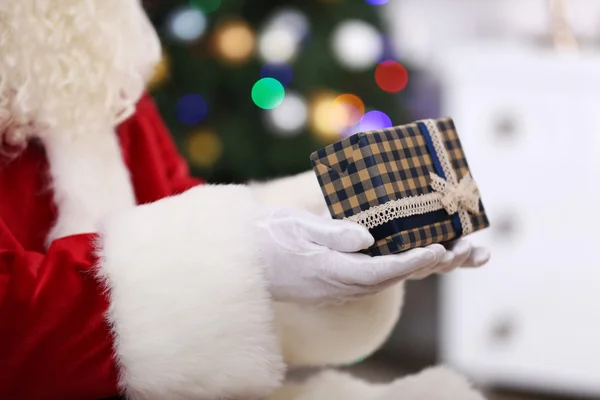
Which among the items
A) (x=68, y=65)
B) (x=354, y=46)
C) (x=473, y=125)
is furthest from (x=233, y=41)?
(x=68, y=65)

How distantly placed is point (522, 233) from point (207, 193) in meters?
1.23

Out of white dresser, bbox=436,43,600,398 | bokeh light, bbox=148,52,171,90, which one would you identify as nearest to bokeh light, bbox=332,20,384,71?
white dresser, bbox=436,43,600,398

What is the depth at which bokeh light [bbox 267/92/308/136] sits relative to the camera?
177 centimetres

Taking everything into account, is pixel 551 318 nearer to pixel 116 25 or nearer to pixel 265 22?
pixel 265 22

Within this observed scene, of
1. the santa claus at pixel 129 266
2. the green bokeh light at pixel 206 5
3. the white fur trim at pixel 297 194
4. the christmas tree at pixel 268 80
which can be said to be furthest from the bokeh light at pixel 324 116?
the santa claus at pixel 129 266

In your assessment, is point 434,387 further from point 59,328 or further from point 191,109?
point 191,109

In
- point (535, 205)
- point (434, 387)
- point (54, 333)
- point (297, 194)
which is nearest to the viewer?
point (54, 333)

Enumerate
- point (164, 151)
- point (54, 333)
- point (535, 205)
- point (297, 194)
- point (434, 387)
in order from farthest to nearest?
point (535, 205)
point (164, 151)
point (297, 194)
point (434, 387)
point (54, 333)

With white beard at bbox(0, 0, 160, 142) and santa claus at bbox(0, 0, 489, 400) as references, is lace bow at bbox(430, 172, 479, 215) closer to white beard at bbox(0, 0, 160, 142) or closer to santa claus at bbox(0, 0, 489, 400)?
santa claus at bbox(0, 0, 489, 400)

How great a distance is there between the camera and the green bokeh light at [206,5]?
178 centimetres

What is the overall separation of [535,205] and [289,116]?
2.27 ft

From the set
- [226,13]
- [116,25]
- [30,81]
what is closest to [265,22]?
[226,13]

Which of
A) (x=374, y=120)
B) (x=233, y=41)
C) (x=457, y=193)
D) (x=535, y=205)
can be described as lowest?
(x=535, y=205)

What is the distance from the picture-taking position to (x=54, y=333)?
2.02 ft
